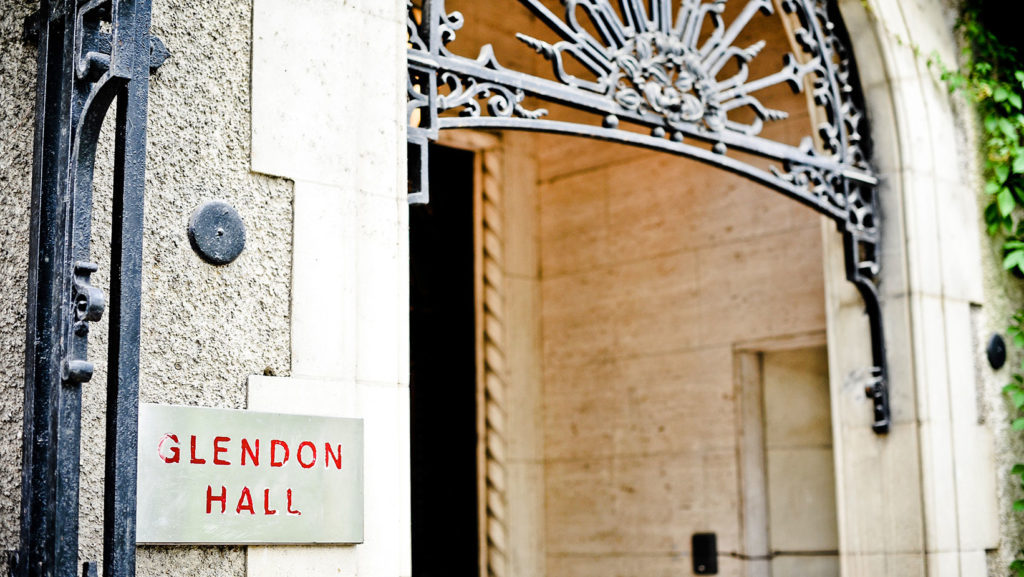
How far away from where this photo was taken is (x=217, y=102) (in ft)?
11.2

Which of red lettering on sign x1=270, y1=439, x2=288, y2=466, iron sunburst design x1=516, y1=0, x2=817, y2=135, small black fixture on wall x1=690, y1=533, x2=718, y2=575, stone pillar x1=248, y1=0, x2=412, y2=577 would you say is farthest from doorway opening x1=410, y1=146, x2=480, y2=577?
red lettering on sign x1=270, y1=439, x2=288, y2=466

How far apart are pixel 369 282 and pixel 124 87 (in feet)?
3.24

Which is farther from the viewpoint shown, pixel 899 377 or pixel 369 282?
pixel 899 377

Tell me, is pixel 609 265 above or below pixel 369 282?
above

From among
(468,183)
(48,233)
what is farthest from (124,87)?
(468,183)

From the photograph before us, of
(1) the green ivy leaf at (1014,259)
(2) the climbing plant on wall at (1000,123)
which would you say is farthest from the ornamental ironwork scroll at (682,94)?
(1) the green ivy leaf at (1014,259)

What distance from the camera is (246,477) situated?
328cm

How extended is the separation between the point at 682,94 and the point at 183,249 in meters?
2.32

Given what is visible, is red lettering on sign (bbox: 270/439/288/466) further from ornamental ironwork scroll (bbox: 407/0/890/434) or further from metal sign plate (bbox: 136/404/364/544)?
ornamental ironwork scroll (bbox: 407/0/890/434)

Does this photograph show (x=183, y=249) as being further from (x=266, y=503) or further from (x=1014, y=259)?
(x=1014, y=259)

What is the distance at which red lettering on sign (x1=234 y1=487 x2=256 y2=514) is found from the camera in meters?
3.26

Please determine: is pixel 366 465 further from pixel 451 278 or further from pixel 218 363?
pixel 451 278

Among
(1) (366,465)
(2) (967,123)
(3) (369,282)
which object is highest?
(2) (967,123)

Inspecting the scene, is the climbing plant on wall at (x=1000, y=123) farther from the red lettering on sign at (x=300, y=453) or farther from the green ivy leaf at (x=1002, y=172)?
the red lettering on sign at (x=300, y=453)
